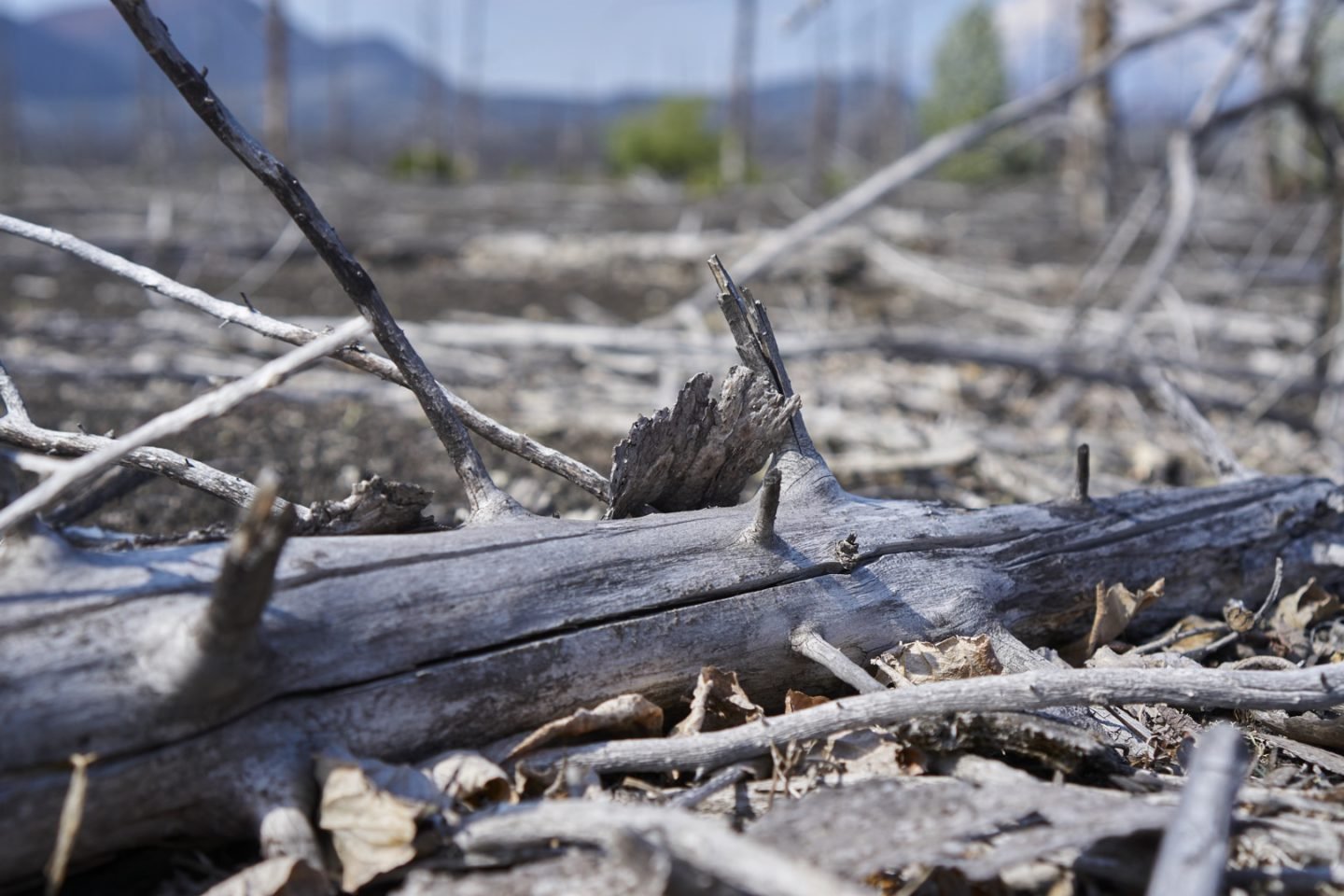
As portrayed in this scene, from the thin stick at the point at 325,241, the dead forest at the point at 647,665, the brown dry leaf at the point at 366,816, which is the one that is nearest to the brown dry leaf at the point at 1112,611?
the dead forest at the point at 647,665

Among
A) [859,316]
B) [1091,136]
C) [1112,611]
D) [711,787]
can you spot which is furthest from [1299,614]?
[1091,136]

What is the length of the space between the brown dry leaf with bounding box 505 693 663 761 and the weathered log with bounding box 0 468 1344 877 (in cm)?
4

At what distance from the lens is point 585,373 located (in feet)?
19.6

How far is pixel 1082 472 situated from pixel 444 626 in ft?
4.73

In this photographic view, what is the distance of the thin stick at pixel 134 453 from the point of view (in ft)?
6.24

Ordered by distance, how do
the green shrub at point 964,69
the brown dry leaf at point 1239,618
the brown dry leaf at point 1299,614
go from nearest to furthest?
the brown dry leaf at point 1239,618
the brown dry leaf at point 1299,614
the green shrub at point 964,69

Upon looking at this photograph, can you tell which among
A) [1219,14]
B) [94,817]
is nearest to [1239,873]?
[94,817]

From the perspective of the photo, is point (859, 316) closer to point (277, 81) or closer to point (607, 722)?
point (607, 722)

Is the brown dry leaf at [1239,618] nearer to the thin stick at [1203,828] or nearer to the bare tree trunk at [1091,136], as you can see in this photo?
the thin stick at [1203,828]

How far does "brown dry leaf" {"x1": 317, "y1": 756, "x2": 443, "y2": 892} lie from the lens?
1374 millimetres

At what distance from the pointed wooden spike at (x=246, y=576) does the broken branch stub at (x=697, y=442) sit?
0.75m

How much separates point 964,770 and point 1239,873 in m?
0.39

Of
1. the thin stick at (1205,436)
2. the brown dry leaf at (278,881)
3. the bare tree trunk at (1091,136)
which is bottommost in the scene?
the brown dry leaf at (278,881)

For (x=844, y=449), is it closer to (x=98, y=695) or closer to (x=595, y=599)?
(x=595, y=599)
